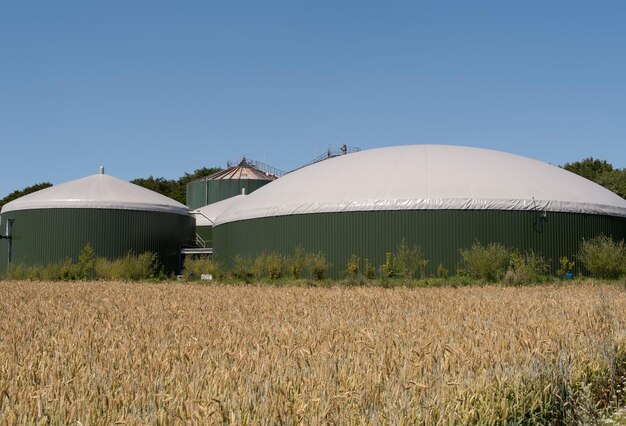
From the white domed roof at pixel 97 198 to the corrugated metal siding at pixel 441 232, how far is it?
62.7 feet

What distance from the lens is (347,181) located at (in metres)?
37.3

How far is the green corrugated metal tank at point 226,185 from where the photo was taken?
74.1m

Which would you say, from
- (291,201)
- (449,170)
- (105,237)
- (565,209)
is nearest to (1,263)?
(105,237)

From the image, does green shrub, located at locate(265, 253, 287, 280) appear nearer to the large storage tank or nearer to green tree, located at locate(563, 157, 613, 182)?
the large storage tank

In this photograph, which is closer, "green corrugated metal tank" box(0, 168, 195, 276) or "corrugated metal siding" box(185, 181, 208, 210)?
"green corrugated metal tank" box(0, 168, 195, 276)

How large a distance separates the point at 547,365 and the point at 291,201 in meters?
30.9

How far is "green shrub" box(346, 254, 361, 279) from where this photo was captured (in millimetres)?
33938

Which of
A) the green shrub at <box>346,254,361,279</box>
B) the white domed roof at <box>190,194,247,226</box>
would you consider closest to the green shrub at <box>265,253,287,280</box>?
the green shrub at <box>346,254,361,279</box>

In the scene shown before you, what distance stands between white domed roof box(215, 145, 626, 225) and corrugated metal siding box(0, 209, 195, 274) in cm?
1123

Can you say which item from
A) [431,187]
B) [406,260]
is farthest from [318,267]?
[431,187]

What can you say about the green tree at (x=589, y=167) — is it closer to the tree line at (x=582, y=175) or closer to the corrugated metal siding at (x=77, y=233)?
the tree line at (x=582, y=175)

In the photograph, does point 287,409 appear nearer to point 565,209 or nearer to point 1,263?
point 565,209

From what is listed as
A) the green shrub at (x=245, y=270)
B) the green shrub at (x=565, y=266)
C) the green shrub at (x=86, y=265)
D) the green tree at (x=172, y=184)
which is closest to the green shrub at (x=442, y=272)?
the green shrub at (x=565, y=266)

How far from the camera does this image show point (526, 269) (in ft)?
99.9
